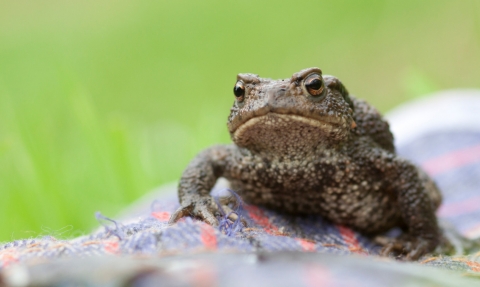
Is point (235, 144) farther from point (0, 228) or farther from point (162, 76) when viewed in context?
point (162, 76)

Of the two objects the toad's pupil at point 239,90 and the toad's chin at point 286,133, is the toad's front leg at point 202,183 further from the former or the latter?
the toad's pupil at point 239,90

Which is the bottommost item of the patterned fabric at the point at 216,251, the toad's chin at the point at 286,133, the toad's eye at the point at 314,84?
the patterned fabric at the point at 216,251

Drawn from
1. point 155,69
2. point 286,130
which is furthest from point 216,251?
point 155,69

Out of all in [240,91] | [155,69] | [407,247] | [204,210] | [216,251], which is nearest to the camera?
[216,251]

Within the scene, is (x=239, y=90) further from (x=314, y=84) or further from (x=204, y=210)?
(x=204, y=210)

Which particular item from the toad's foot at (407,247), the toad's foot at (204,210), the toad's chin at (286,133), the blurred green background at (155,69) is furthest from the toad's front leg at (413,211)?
the blurred green background at (155,69)

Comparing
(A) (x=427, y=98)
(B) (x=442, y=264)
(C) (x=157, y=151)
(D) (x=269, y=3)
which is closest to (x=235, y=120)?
(B) (x=442, y=264)
